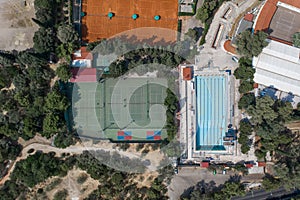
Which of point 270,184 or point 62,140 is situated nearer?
point 62,140

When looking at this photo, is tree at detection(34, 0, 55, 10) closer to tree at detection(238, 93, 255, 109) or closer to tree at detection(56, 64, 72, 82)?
tree at detection(56, 64, 72, 82)

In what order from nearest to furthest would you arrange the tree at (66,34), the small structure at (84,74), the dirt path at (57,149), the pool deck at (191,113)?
the tree at (66,34) < the dirt path at (57,149) < the small structure at (84,74) < the pool deck at (191,113)

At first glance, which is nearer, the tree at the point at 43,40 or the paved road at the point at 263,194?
the tree at the point at 43,40

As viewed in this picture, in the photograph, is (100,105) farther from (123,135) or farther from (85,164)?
(85,164)

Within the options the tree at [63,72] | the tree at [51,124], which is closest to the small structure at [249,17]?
the tree at [63,72]

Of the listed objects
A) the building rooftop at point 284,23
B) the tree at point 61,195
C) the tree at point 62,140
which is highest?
the building rooftop at point 284,23

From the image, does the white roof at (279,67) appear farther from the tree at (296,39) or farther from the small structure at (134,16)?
the small structure at (134,16)

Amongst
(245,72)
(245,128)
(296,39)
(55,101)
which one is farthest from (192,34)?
(55,101)

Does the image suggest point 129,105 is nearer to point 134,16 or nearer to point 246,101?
point 134,16

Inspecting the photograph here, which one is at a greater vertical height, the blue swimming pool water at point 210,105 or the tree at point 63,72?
the tree at point 63,72
